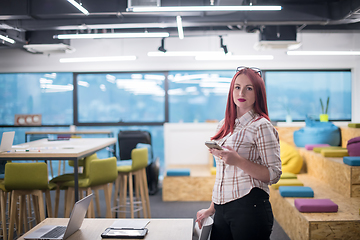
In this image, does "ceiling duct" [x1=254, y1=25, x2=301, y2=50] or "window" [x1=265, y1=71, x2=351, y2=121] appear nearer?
"ceiling duct" [x1=254, y1=25, x2=301, y2=50]

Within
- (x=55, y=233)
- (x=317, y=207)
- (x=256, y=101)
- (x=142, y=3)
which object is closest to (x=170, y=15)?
(x=142, y=3)

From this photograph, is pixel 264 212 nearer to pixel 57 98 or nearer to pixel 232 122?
pixel 232 122

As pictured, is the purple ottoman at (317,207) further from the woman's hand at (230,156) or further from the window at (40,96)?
the window at (40,96)

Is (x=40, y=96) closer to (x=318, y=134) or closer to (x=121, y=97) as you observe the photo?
(x=121, y=97)

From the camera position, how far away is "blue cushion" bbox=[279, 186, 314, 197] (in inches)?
147

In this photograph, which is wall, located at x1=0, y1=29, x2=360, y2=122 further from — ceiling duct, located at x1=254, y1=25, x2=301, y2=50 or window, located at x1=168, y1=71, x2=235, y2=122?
ceiling duct, located at x1=254, y1=25, x2=301, y2=50

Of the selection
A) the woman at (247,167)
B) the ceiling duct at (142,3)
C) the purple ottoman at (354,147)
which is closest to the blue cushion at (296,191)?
the purple ottoman at (354,147)

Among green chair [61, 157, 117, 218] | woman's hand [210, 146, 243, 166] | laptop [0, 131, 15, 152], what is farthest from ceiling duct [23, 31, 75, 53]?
woman's hand [210, 146, 243, 166]

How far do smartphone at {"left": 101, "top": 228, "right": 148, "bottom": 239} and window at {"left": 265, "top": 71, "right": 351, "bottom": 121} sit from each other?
6.16 m

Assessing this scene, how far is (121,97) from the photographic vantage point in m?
7.46

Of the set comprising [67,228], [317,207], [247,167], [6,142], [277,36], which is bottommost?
[317,207]

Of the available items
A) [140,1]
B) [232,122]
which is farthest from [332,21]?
[232,122]

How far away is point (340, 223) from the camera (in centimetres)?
299

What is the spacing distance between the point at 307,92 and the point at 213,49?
2.43 metres
